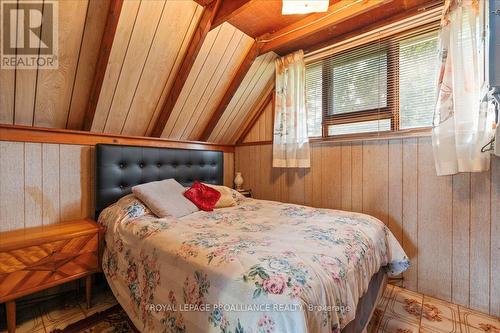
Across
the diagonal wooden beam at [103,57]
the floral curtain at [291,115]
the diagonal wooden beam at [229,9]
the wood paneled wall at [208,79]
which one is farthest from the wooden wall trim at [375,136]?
the diagonal wooden beam at [103,57]

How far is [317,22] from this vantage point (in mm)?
1828

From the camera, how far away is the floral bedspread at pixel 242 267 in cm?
72

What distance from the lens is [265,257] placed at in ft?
2.87

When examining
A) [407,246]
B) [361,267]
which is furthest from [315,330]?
[407,246]

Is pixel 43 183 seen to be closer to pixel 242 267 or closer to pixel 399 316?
pixel 242 267

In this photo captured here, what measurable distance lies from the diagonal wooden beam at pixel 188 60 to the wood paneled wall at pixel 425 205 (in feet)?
4.81

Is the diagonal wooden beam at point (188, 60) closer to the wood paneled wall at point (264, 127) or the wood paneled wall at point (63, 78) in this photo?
the wood paneled wall at point (63, 78)

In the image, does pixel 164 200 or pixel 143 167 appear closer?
pixel 164 200

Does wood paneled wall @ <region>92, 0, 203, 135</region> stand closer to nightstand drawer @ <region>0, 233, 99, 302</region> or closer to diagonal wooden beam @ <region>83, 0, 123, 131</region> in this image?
diagonal wooden beam @ <region>83, 0, 123, 131</region>

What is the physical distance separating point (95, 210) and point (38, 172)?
18.5 inches

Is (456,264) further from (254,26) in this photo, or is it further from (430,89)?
(254,26)

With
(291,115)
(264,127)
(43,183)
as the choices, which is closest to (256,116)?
(264,127)

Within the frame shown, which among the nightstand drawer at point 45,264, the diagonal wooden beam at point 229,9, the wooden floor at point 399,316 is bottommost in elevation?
the wooden floor at point 399,316

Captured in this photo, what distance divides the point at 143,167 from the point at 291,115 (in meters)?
1.58
